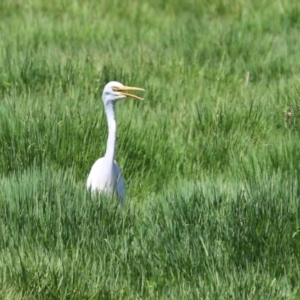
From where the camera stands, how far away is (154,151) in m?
5.62

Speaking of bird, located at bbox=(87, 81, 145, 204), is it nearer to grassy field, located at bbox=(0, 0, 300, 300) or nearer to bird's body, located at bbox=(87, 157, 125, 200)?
bird's body, located at bbox=(87, 157, 125, 200)

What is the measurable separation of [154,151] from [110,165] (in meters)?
0.68

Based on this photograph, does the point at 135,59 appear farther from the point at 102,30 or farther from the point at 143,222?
the point at 143,222

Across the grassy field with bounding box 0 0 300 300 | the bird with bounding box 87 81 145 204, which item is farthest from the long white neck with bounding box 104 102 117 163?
the grassy field with bounding box 0 0 300 300

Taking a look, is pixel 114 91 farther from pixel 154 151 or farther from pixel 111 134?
pixel 154 151

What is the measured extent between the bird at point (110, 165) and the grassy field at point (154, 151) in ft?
0.53

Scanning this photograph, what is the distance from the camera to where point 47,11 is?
8.90 metres

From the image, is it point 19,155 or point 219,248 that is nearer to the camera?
point 219,248

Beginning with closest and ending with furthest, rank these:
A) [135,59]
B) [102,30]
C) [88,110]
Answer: [88,110], [135,59], [102,30]

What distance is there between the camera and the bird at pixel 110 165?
495 cm

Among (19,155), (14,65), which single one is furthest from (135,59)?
(19,155)

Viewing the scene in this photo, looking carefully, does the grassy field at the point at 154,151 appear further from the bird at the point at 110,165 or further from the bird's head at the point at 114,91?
the bird's head at the point at 114,91

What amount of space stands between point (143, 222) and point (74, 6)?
4.87 metres

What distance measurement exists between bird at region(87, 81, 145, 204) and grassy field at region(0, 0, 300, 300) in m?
0.16
